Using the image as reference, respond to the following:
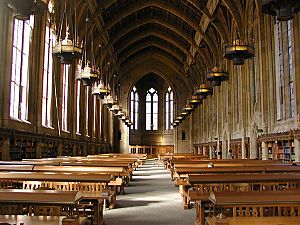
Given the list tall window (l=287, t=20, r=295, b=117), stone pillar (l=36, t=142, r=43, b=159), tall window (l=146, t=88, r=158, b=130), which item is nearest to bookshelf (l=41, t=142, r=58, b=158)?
stone pillar (l=36, t=142, r=43, b=159)

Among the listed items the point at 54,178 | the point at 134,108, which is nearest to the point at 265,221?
the point at 54,178

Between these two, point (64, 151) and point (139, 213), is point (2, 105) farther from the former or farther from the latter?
point (64, 151)

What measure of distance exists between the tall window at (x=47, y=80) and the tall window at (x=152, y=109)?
1153 inches

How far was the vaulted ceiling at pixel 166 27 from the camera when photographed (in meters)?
22.8

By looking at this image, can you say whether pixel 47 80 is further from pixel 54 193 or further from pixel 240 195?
pixel 240 195

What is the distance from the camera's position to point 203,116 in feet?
121

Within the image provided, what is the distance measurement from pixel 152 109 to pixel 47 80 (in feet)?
98.9

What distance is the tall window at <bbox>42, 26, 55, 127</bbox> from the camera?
17.5m

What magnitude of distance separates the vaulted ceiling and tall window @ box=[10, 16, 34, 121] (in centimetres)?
479

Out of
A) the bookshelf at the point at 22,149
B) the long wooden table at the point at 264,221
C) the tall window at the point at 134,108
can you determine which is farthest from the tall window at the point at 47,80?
the tall window at the point at 134,108

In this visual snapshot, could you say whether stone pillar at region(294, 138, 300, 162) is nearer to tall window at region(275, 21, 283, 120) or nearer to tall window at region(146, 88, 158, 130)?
tall window at region(275, 21, 283, 120)

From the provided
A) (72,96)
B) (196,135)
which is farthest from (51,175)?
(196,135)

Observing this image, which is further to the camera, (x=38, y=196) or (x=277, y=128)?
(x=277, y=128)

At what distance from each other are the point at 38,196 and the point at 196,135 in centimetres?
3849
